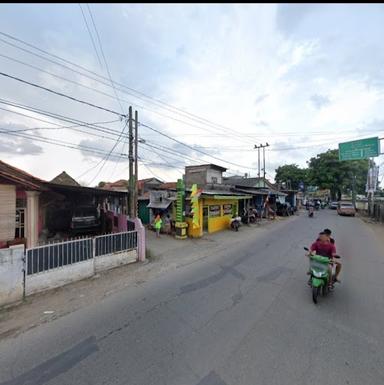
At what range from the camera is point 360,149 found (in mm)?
16969

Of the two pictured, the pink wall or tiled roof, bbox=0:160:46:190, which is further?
the pink wall

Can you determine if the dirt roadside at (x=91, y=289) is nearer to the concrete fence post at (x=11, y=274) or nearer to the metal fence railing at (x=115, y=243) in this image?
the concrete fence post at (x=11, y=274)

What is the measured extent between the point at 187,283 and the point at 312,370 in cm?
391

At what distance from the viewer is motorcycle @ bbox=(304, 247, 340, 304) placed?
16.3 feet

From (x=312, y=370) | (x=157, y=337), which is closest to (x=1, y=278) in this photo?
(x=157, y=337)

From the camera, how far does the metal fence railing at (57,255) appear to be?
5.92 meters

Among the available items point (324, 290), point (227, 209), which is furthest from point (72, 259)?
point (227, 209)

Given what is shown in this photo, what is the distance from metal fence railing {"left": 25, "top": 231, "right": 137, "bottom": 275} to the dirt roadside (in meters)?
0.65

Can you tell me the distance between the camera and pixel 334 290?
5.70 metres

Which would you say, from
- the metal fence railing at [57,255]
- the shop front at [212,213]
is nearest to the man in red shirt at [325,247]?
the metal fence railing at [57,255]

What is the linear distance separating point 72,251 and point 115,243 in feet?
5.37

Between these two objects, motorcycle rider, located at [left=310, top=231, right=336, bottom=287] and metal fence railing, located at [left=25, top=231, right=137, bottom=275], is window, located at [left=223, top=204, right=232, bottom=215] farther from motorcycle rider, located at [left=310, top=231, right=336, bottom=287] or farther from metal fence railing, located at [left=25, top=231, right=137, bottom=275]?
motorcycle rider, located at [left=310, top=231, right=336, bottom=287]

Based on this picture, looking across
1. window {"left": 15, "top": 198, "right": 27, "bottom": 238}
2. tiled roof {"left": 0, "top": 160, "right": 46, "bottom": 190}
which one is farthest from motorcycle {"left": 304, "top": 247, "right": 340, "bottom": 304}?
window {"left": 15, "top": 198, "right": 27, "bottom": 238}

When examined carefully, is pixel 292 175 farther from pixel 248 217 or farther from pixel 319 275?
pixel 319 275
